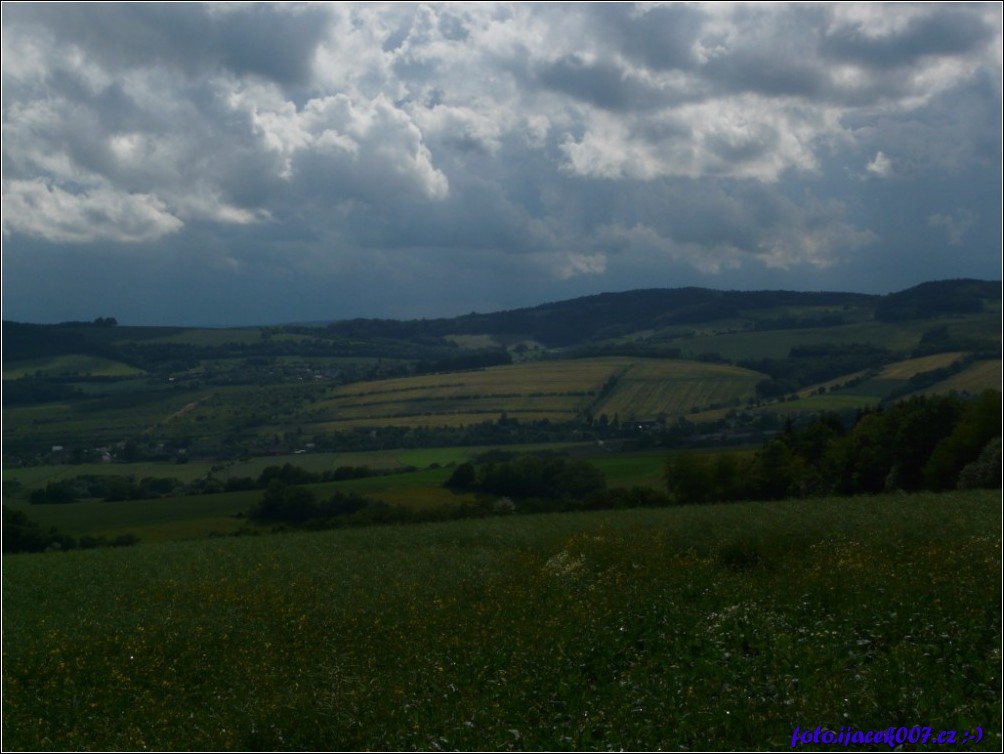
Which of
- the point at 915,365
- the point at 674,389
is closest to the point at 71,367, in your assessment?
the point at 674,389

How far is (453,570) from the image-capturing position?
72.5 ft

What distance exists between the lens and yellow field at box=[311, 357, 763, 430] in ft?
297

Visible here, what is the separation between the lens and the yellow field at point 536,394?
90625 millimetres

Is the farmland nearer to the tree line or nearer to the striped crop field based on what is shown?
the tree line

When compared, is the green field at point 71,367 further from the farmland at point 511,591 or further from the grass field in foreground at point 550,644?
the grass field in foreground at point 550,644

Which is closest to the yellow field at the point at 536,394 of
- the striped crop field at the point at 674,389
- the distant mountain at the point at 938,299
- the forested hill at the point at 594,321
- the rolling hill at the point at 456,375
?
the striped crop field at the point at 674,389

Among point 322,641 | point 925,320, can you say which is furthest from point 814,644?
point 925,320

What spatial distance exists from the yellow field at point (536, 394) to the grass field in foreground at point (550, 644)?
66.0 m

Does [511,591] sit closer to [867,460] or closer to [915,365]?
[867,460]

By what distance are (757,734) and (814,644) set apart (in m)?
2.86

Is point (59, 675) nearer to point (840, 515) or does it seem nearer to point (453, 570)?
point (453, 570)

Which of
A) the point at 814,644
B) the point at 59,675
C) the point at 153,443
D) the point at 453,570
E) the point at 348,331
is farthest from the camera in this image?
the point at 348,331

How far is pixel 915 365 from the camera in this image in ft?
320

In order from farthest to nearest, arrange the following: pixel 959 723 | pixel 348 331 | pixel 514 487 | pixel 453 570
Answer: pixel 348 331, pixel 514 487, pixel 453 570, pixel 959 723
